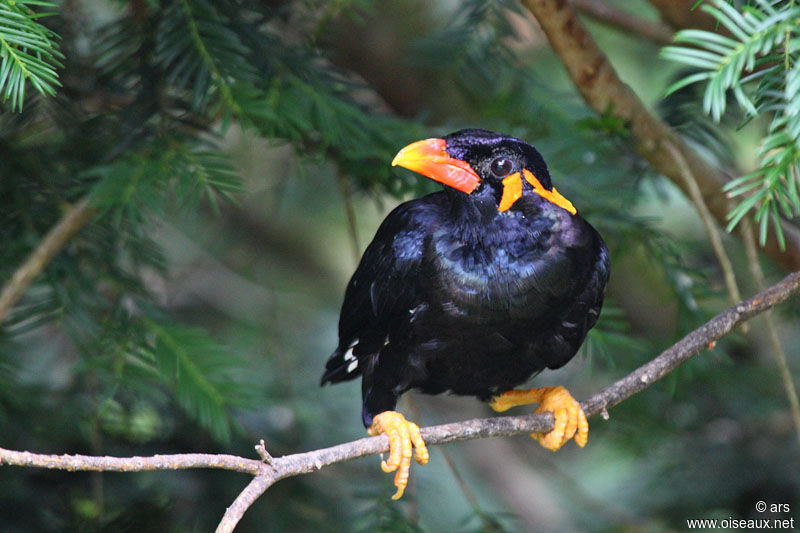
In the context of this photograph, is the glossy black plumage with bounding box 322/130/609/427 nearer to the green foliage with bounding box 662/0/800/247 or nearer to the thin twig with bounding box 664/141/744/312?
the thin twig with bounding box 664/141/744/312

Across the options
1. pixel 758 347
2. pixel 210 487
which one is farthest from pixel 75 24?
pixel 758 347

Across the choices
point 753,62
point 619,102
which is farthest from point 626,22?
point 753,62

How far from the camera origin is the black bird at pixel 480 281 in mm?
2355

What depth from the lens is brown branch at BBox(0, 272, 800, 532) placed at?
62.6 inches

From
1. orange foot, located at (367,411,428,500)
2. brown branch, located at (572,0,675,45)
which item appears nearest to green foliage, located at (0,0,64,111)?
orange foot, located at (367,411,428,500)

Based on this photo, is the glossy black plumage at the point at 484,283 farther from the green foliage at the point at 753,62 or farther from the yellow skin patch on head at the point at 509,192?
the green foliage at the point at 753,62

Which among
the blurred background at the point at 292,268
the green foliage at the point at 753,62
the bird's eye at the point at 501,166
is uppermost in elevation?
the green foliage at the point at 753,62

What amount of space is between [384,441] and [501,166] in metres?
0.84

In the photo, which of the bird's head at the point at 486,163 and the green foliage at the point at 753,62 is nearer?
the green foliage at the point at 753,62

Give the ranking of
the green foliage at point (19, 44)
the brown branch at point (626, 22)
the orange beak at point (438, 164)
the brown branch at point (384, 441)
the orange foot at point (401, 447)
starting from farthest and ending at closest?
the brown branch at point (626, 22) → the orange foot at point (401, 447) → the orange beak at point (438, 164) → the green foliage at point (19, 44) → the brown branch at point (384, 441)

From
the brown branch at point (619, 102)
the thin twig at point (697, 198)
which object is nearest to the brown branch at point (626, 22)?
the brown branch at point (619, 102)

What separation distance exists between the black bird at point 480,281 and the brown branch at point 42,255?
3.00ft

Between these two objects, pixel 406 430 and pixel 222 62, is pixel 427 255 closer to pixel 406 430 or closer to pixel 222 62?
pixel 406 430

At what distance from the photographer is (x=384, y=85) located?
13.5 feet
